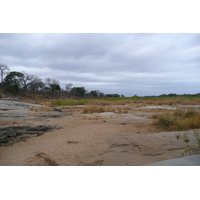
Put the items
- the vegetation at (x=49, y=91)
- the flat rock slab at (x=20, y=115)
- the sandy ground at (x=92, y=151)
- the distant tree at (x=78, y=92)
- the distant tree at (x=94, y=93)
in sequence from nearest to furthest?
the sandy ground at (x=92, y=151), the flat rock slab at (x=20, y=115), the vegetation at (x=49, y=91), the distant tree at (x=78, y=92), the distant tree at (x=94, y=93)

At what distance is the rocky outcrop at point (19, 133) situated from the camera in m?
4.00

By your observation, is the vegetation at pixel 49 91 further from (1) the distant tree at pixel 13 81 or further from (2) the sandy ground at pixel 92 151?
(2) the sandy ground at pixel 92 151

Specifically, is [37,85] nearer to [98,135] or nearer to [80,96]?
[80,96]

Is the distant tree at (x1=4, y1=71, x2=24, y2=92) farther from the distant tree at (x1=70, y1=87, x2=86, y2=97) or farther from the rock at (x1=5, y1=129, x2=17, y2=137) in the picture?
the rock at (x1=5, y1=129, x2=17, y2=137)

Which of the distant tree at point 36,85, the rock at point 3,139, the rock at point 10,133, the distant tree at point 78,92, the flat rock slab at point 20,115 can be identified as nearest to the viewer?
the rock at point 3,139

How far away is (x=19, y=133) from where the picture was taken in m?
4.51

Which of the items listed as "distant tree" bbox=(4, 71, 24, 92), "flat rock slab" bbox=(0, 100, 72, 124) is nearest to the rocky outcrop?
"flat rock slab" bbox=(0, 100, 72, 124)

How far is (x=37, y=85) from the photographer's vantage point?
47.8 meters

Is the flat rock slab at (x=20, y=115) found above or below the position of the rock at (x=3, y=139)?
above

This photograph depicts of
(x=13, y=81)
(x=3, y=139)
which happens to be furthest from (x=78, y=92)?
(x=3, y=139)

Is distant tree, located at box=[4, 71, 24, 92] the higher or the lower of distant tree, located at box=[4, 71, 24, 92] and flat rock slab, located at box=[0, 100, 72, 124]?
the higher

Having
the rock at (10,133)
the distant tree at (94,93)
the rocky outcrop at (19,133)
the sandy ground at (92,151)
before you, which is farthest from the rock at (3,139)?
the distant tree at (94,93)

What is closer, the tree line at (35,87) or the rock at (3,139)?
the rock at (3,139)

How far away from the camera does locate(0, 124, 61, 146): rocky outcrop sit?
13.1 feet
